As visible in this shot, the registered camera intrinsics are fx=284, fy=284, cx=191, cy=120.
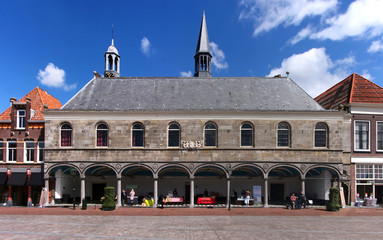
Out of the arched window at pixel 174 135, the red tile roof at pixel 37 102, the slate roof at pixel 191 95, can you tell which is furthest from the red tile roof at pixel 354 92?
the red tile roof at pixel 37 102

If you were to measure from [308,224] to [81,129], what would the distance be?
18.8 m

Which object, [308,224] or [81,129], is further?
[81,129]

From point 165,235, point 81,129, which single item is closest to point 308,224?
point 165,235

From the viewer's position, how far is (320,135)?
81.1 feet

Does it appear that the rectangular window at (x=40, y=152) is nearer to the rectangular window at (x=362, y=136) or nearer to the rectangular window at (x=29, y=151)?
the rectangular window at (x=29, y=151)

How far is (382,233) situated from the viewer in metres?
14.3

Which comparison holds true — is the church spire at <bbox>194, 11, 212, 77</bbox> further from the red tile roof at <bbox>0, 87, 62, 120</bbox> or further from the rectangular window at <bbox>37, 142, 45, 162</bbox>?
the rectangular window at <bbox>37, 142, 45, 162</bbox>

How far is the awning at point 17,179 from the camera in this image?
81.8 feet

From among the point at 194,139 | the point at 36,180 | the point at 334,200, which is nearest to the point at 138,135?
the point at 194,139

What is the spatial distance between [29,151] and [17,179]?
2.59 metres

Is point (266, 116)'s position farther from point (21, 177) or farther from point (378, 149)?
point (21, 177)

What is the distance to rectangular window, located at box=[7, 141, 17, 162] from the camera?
25.9 m

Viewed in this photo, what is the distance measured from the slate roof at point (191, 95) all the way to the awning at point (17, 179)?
715 centimetres

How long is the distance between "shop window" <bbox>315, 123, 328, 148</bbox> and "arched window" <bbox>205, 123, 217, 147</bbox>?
29.2 ft
